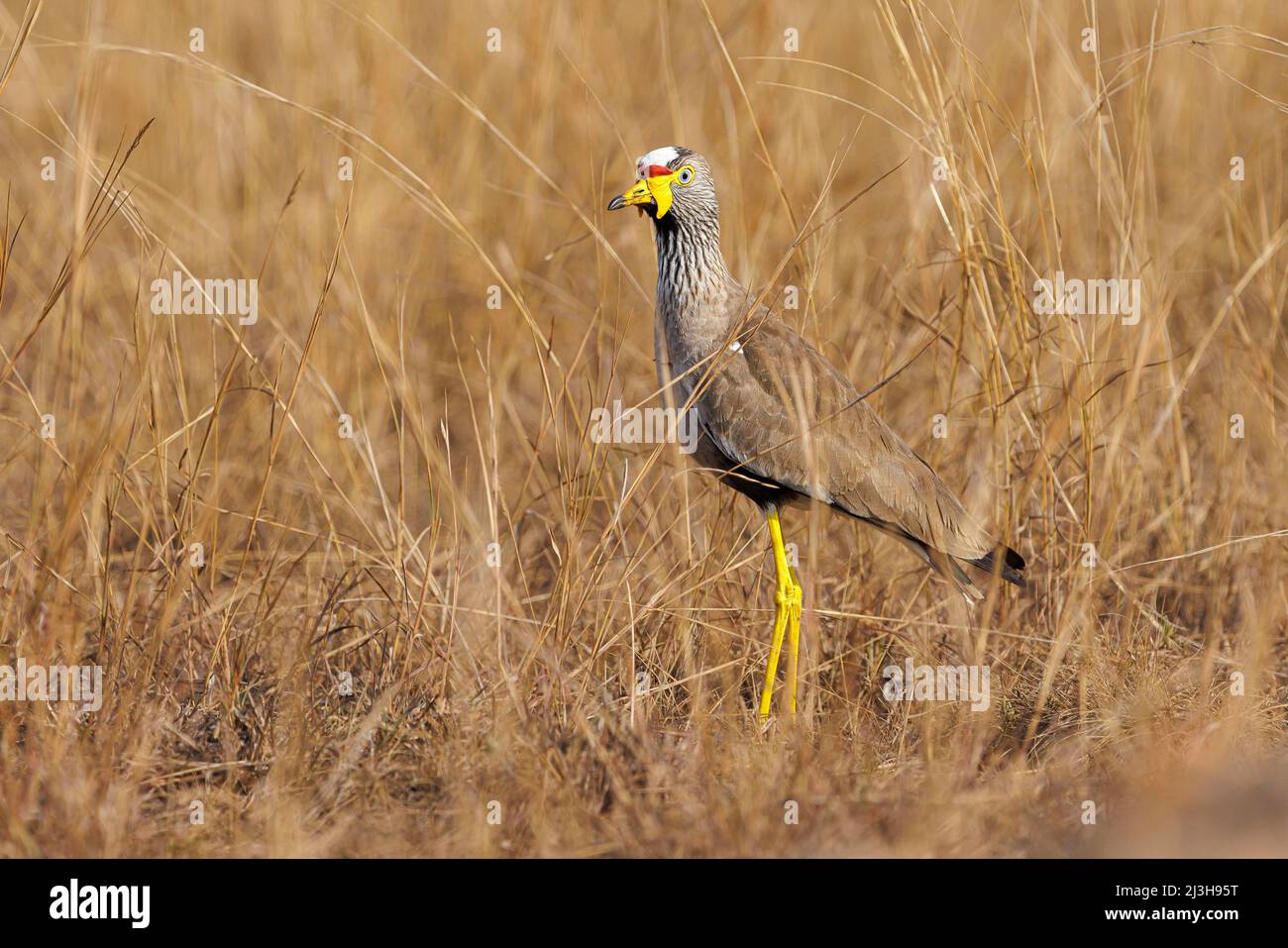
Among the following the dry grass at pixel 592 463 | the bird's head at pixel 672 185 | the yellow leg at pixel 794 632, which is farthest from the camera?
the bird's head at pixel 672 185

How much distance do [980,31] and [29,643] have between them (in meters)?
6.27

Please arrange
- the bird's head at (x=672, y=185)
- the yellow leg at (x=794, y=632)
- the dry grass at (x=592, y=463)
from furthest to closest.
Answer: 1. the bird's head at (x=672, y=185)
2. the yellow leg at (x=794, y=632)
3. the dry grass at (x=592, y=463)

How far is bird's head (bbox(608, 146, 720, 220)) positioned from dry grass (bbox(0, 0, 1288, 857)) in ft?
0.80

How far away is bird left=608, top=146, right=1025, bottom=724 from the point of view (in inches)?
164

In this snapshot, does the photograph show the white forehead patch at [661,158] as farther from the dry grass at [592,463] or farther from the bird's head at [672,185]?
the dry grass at [592,463]

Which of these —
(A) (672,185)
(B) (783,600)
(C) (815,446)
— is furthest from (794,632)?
(A) (672,185)

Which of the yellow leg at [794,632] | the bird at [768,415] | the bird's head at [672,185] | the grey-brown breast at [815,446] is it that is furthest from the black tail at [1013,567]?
the bird's head at [672,185]

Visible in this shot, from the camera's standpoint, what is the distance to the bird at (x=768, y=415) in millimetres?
4176

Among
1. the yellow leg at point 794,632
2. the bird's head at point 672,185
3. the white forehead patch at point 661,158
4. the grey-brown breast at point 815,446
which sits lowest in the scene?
the yellow leg at point 794,632

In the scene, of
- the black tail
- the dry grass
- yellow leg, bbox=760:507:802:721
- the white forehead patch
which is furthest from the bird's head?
the black tail

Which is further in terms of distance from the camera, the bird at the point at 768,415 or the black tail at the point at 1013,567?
the bird at the point at 768,415

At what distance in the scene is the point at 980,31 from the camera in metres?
7.83

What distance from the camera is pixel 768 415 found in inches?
165

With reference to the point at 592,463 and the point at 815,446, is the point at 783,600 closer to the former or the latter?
the point at 815,446
